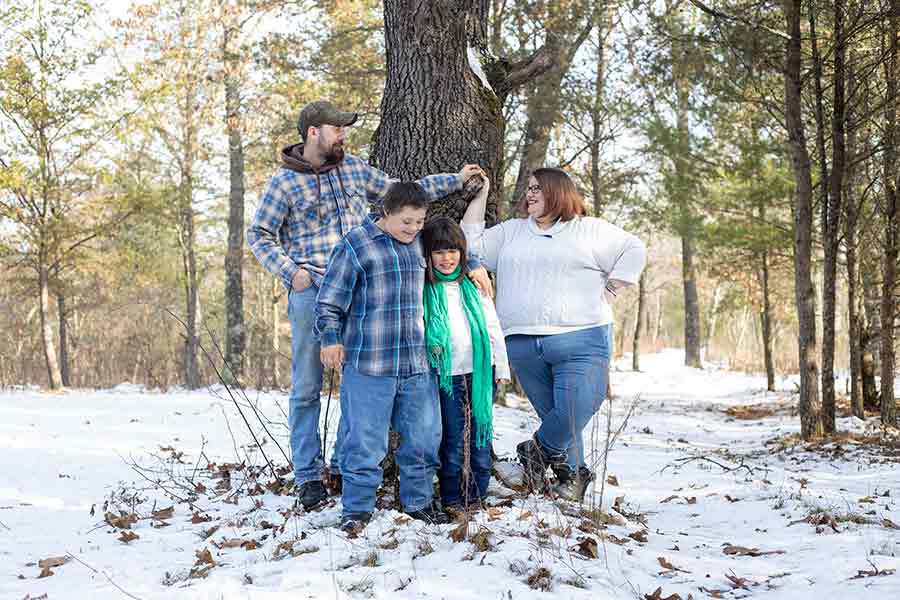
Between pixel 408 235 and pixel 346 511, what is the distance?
1.41 m

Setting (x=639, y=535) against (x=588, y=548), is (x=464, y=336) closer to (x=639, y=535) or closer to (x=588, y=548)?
(x=588, y=548)

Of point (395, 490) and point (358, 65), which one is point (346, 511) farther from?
point (358, 65)

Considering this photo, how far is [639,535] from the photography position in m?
4.05

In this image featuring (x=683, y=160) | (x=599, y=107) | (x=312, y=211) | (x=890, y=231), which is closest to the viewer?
(x=312, y=211)

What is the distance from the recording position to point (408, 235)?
3875 mm

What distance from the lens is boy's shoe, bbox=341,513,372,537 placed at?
377cm

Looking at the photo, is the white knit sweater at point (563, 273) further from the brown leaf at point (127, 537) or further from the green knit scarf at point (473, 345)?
the brown leaf at point (127, 537)

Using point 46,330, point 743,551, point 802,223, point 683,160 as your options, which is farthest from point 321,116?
point 46,330

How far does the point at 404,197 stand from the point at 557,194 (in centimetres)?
101

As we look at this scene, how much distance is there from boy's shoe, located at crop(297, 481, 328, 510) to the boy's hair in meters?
1.60

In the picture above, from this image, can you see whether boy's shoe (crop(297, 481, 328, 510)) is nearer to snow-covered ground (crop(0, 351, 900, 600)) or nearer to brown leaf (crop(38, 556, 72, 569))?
snow-covered ground (crop(0, 351, 900, 600))

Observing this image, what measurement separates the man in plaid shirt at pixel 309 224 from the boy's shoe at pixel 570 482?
120 centimetres

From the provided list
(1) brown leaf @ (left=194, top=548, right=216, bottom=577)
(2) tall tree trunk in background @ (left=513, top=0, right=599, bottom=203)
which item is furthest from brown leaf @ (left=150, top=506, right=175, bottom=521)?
(2) tall tree trunk in background @ (left=513, top=0, right=599, bottom=203)

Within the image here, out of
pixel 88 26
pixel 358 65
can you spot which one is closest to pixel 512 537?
pixel 358 65
